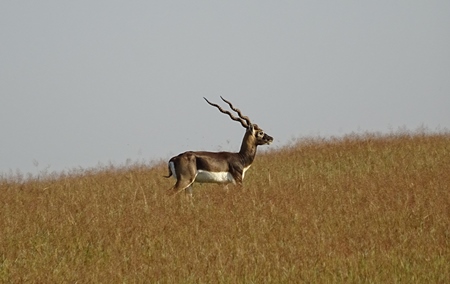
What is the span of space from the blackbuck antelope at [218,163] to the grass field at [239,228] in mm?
338

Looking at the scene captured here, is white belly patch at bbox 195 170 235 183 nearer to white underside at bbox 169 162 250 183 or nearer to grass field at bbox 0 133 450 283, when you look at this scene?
white underside at bbox 169 162 250 183

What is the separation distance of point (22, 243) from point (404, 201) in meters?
5.23

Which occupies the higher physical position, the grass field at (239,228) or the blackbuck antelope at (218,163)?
the blackbuck antelope at (218,163)

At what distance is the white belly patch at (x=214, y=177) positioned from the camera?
13.1 metres

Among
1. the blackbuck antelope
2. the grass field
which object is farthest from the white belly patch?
the grass field

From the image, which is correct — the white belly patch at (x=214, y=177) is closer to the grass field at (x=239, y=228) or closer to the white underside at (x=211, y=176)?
the white underside at (x=211, y=176)

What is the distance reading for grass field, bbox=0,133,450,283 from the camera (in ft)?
24.3

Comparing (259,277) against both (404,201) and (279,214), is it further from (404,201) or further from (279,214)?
(404,201)

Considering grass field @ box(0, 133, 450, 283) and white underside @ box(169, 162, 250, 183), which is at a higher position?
white underside @ box(169, 162, 250, 183)

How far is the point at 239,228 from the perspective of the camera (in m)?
9.53

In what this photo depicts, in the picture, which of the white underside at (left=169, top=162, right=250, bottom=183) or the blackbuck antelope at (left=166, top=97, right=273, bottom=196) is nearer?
the blackbuck antelope at (left=166, top=97, right=273, bottom=196)

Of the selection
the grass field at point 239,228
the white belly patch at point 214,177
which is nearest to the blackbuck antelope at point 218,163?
the white belly patch at point 214,177

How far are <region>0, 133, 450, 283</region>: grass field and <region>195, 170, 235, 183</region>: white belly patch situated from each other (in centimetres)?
29

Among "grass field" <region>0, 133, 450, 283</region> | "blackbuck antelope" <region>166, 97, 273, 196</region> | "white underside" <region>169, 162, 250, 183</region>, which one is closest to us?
"grass field" <region>0, 133, 450, 283</region>
